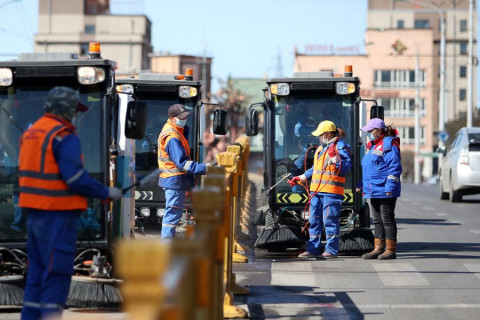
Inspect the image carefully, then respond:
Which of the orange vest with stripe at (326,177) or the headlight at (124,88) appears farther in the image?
the headlight at (124,88)

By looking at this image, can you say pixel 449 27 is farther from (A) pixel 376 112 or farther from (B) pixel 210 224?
(B) pixel 210 224

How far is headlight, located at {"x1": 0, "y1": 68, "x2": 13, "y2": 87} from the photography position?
391 inches

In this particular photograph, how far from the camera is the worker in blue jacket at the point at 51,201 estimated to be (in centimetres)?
745

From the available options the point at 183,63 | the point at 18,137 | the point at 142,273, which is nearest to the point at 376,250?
the point at 18,137

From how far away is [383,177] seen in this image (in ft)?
44.8

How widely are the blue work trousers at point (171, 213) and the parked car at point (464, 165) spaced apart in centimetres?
1444

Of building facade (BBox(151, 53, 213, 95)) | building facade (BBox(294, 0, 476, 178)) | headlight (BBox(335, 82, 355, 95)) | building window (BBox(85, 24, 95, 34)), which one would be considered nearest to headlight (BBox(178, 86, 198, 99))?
headlight (BBox(335, 82, 355, 95))

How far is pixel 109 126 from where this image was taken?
9891mm

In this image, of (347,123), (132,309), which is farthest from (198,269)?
(347,123)

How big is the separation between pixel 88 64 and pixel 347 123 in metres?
6.15

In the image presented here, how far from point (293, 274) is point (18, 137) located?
3.73 meters

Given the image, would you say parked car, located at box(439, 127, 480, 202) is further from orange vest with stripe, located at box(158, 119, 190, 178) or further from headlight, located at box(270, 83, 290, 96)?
orange vest with stripe, located at box(158, 119, 190, 178)

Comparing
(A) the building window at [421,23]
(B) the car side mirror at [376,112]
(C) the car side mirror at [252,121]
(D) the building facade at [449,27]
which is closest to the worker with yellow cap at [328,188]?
(B) the car side mirror at [376,112]

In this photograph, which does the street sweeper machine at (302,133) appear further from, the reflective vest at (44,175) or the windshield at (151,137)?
the reflective vest at (44,175)
